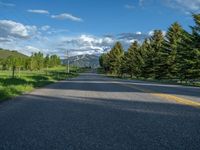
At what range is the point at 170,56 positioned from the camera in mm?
57188

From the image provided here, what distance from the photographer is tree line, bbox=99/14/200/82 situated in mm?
44031

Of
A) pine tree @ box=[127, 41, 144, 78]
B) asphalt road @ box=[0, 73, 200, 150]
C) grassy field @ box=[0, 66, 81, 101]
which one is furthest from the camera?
pine tree @ box=[127, 41, 144, 78]

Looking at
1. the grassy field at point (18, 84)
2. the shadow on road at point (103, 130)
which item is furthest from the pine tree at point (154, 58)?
the shadow on road at point (103, 130)

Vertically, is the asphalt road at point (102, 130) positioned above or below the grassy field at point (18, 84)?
above

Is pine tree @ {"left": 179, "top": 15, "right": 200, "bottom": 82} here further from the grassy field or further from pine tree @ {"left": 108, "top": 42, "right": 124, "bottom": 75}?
pine tree @ {"left": 108, "top": 42, "right": 124, "bottom": 75}

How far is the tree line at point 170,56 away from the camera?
44031 millimetres

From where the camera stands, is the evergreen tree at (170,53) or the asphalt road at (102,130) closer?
the asphalt road at (102,130)

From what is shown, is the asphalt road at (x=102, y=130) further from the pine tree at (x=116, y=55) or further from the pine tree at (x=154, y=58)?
the pine tree at (x=116, y=55)

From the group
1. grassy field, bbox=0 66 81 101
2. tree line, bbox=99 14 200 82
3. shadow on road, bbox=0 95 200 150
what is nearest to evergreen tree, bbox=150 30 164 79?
tree line, bbox=99 14 200 82

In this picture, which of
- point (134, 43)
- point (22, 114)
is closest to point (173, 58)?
point (134, 43)

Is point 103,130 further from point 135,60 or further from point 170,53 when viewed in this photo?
point 135,60

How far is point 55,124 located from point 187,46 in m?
38.9

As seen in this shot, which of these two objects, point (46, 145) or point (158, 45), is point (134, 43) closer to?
point (158, 45)

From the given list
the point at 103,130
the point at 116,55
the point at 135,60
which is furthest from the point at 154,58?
the point at 103,130
